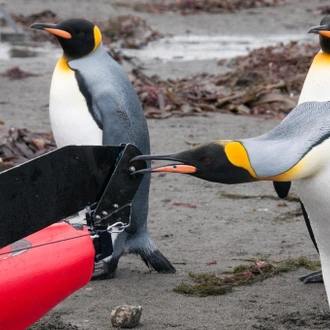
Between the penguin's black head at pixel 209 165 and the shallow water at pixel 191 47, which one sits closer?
A: the penguin's black head at pixel 209 165

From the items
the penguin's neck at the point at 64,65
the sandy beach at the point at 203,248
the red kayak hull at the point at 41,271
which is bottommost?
the sandy beach at the point at 203,248

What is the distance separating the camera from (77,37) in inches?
176

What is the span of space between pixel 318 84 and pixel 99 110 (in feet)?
3.94

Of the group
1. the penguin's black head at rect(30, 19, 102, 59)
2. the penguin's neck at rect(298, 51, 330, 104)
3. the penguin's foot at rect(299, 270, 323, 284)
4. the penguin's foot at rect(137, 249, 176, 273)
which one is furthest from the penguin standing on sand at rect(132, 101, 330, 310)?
the penguin's black head at rect(30, 19, 102, 59)

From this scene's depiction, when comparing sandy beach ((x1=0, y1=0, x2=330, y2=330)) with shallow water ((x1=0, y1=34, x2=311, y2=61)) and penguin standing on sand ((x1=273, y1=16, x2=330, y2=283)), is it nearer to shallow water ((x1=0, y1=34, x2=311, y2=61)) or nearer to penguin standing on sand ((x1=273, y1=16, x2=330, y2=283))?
penguin standing on sand ((x1=273, y1=16, x2=330, y2=283))

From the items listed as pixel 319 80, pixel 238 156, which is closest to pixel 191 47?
pixel 319 80

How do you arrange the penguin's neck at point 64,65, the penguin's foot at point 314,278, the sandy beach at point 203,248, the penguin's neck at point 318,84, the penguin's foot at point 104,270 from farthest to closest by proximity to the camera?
the penguin's neck at point 64,65 < the penguin's foot at point 104,270 < the penguin's foot at point 314,278 < the sandy beach at point 203,248 < the penguin's neck at point 318,84

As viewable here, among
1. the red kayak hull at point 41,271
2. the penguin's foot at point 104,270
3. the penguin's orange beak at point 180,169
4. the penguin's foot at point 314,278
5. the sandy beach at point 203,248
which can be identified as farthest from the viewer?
the penguin's foot at point 104,270

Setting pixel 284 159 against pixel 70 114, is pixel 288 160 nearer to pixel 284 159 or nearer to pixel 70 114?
pixel 284 159

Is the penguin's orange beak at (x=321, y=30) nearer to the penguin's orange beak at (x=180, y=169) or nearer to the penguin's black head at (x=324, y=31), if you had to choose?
the penguin's black head at (x=324, y=31)

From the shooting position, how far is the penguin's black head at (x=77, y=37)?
4461mm

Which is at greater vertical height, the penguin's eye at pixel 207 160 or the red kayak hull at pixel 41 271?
the penguin's eye at pixel 207 160

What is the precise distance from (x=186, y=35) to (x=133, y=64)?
3.99m

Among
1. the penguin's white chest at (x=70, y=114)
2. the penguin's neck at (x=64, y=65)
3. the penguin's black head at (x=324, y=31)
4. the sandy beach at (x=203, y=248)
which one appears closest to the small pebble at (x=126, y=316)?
the sandy beach at (x=203, y=248)
